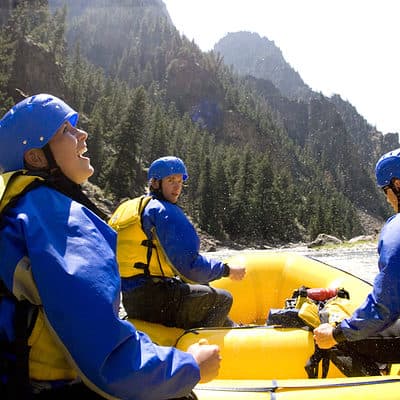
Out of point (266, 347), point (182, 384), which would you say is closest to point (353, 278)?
point (266, 347)

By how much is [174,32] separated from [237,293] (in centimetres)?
12518

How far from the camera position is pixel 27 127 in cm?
175

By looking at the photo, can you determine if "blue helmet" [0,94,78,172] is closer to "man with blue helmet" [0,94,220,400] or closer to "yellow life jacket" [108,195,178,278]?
"man with blue helmet" [0,94,220,400]

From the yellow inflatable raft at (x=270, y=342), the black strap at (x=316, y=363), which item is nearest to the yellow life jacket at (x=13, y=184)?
the yellow inflatable raft at (x=270, y=342)

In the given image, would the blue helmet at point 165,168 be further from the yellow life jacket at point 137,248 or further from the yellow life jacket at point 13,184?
the yellow life jacket at point 13,184

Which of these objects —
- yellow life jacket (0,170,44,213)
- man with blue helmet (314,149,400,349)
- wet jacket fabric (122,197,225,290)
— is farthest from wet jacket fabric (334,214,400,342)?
yellow life jacket (0,170,44,213)

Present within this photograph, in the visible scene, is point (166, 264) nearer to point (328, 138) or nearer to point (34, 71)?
point (34, 71)

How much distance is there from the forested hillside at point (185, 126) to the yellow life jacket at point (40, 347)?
133 ft

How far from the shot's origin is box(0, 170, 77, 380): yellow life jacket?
1.53 meters

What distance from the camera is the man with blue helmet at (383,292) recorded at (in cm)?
288

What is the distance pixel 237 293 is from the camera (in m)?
6.58

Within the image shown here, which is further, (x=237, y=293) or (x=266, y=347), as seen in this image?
(x=237, y=293)

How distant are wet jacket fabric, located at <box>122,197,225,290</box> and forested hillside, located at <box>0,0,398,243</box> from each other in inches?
1513

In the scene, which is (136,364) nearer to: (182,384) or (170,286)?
(182,384)
